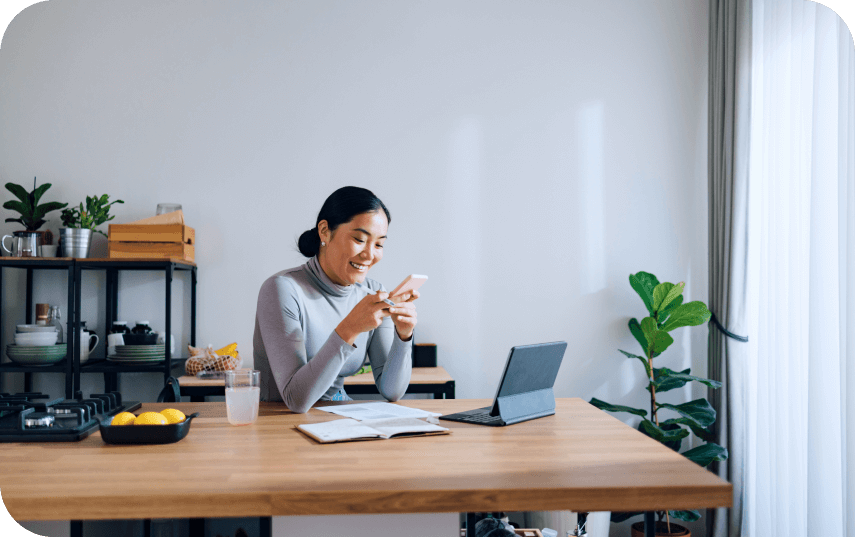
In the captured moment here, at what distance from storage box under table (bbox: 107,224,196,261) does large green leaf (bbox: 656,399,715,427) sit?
2521 millimetres

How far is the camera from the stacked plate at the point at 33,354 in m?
2.81

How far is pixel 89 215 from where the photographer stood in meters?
3.05

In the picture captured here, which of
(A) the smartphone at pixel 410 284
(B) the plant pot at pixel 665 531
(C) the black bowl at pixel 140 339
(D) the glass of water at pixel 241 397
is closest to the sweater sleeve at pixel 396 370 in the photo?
(A) the smartphone at pixel 410 284

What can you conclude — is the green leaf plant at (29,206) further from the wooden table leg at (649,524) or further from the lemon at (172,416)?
the wooden table leg at (649,524)

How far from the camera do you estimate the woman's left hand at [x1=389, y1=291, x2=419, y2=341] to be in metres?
1.64

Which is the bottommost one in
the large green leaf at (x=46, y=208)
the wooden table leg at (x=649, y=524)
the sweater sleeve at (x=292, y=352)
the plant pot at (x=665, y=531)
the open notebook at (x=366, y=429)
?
the plant pot at (x=665, y=531)

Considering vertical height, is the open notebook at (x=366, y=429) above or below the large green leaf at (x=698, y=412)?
above

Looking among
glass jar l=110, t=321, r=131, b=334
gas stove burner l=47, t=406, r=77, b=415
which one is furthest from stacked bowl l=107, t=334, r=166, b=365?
gas stove burner l=47, t=406, r=77, b=415

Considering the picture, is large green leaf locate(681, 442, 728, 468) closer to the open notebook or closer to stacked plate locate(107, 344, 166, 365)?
the open notebook

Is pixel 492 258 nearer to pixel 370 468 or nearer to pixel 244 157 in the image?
pixel 244 157

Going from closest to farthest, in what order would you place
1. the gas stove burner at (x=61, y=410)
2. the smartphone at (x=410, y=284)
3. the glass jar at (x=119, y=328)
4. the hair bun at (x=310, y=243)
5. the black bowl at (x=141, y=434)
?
the black bowl at (x=141, y=434), the gas stove burner at (x=61, y=410), the smartphone at (x=410, y=284), the hair bun at (x=310, y=243), the glass jar at (x=119, y=328)

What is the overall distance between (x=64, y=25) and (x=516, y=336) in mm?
2963

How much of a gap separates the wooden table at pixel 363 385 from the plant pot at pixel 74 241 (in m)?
0.84

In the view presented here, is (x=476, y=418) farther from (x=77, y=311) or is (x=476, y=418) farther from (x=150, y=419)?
(x=77, y=311)
